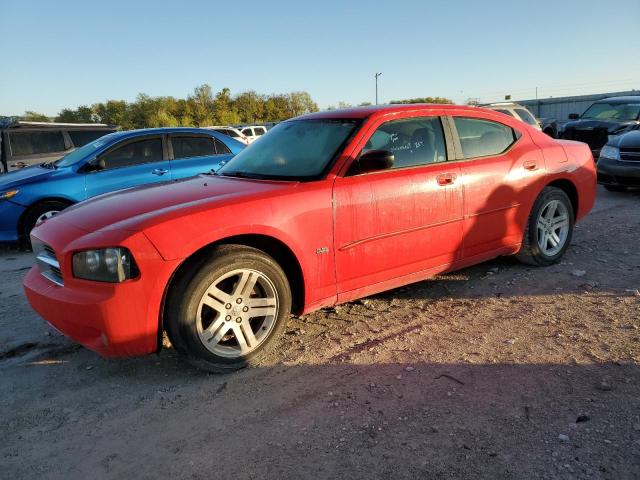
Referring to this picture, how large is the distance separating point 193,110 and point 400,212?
7202cm

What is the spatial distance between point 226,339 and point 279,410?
2.42ft

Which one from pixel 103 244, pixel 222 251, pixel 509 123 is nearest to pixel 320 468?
pixel 222 251

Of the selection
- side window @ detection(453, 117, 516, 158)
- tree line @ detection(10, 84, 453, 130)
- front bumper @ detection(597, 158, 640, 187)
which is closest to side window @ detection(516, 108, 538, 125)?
front bumper @ detection(597, 158, 640, 187)

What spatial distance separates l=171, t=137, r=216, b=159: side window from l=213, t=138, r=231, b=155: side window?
66 millimetres

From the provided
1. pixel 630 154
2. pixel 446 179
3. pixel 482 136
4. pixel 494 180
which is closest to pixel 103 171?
pixel 446 179

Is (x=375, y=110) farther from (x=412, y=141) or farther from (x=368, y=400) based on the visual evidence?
(x=368, y=400)

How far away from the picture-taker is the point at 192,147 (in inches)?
298

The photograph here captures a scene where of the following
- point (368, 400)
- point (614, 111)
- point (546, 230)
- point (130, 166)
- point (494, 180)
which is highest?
point (614, 111)

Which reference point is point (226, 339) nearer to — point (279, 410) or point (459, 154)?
point (279, 410)

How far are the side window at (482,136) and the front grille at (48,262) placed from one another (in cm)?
319

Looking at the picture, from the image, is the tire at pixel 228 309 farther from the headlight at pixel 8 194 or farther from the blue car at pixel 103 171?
the headlight at pixel 8 194

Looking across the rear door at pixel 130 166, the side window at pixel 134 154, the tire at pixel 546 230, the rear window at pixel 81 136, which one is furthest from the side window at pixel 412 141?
the rear window at pixel 81 136

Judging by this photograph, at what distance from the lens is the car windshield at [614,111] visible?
1192cm

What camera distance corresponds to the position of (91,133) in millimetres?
10656
